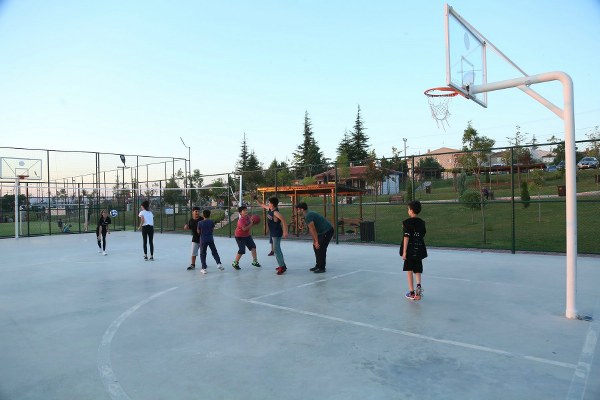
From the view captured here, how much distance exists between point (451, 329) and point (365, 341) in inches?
50.1

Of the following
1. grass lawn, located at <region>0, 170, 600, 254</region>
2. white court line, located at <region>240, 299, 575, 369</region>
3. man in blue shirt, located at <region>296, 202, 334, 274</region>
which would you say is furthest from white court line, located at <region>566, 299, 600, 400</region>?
grass lawn, located at <region>0, 170, 600, 254</region>

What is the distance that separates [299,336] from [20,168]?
2660 cm

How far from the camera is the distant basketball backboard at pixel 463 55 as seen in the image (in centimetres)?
748

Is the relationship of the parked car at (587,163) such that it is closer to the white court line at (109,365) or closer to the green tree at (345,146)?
the white court line at (109,365)

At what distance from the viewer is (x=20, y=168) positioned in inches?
996

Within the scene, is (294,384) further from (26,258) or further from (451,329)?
(26,258)

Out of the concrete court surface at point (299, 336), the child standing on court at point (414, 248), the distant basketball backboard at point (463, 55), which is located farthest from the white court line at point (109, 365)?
the distant basketball backboard at point (463, 55)

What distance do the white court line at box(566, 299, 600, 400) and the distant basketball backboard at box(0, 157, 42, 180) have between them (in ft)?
92.2

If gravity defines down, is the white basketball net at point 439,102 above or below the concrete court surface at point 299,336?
above

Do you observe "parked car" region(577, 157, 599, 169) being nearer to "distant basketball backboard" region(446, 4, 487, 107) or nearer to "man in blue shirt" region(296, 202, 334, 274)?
"distant basketball backboard" region(446, 4, 487, 107)

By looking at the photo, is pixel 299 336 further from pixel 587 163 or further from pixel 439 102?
pixel 587 163

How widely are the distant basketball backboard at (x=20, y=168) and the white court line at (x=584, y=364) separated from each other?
28089 mm

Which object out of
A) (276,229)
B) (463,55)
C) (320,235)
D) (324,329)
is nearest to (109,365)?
(324,329)

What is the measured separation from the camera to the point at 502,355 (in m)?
4.54
